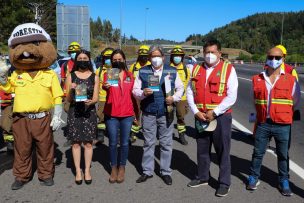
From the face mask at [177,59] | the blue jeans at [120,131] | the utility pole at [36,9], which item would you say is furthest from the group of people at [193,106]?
the utility pole at [36,9]

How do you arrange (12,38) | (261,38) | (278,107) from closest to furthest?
(278,107) < (12,38) < (261,38)

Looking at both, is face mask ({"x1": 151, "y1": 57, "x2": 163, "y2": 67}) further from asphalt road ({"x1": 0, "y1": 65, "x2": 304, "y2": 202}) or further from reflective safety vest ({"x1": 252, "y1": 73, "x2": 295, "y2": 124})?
asphalt road ({"x1": 0, "y1": 65, "x2": 304, "y2": 202})

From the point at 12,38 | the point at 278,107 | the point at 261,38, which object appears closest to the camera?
the point at 278,107

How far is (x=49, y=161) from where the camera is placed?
514 cm

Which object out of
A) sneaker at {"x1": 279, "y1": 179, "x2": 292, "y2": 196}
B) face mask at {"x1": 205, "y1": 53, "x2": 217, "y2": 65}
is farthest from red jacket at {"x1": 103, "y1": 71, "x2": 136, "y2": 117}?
sneaker at {"x1": 279, "y1": 179, "x2": 292, "y2": 196}

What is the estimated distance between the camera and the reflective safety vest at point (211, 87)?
4.54 meters

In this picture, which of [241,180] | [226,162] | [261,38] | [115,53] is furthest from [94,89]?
[261,38]

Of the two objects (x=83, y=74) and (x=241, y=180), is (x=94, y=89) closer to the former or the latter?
(x=83, y=74)

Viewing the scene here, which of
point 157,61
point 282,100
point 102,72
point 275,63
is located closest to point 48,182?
point 157,61

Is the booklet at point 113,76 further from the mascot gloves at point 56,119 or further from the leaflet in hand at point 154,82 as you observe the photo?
the mascot gloves at point 56,119

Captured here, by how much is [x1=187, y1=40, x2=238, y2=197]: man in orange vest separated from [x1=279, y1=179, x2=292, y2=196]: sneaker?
2.18 feet

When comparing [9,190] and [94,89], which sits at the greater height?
[94,89]

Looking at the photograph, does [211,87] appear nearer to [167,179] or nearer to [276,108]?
[276,108]

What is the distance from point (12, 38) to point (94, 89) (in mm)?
1298
